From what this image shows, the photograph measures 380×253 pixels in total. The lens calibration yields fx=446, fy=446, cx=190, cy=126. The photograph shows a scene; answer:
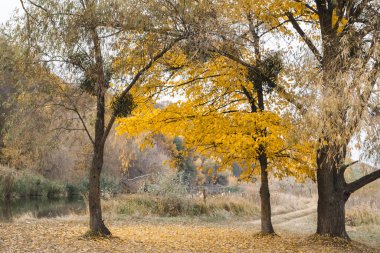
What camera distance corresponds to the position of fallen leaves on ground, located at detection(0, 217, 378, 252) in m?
9.10

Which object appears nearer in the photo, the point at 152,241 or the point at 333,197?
the point at 152,241

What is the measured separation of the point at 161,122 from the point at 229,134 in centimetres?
185

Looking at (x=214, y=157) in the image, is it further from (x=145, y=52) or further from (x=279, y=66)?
(x=145, y=52)

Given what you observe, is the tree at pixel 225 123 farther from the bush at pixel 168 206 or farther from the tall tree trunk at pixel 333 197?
the bush at pixel 168 206

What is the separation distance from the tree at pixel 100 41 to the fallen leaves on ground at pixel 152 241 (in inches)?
41.7

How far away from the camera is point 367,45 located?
30.4 ft

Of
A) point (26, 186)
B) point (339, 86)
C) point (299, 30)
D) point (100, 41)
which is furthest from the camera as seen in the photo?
point (26, 186)

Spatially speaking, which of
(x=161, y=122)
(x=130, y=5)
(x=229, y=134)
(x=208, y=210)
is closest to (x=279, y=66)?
(x=229, y=134)

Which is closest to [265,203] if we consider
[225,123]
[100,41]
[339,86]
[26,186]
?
[225,123]

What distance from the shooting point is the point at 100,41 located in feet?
32.5

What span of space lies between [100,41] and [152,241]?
4852 mm

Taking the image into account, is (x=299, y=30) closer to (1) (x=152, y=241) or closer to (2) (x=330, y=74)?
(2) (x=330, y=74)

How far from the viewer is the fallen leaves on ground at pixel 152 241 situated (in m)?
9.10

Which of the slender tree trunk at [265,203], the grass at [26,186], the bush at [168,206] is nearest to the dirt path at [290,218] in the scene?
the bush at [168,206]
